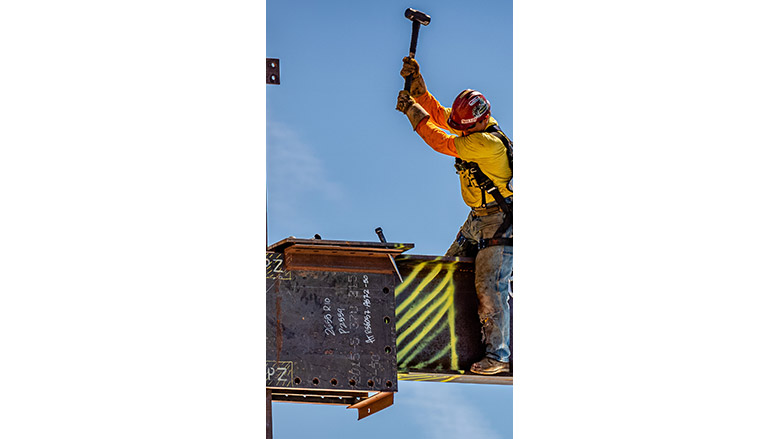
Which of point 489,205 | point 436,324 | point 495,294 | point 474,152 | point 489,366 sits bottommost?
point 489,366

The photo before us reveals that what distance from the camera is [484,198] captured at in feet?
24.3

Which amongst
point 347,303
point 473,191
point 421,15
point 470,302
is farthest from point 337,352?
point 421,15

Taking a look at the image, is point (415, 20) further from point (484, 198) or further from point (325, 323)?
point (325, 323)

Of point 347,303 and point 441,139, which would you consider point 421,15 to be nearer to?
point 441,139

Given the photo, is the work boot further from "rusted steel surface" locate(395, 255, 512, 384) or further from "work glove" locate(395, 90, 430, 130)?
"work glove" locate(395, 90, 430, 130)

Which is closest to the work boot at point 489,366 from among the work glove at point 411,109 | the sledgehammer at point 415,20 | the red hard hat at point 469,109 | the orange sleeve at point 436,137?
the orange sleeve at point 436,137

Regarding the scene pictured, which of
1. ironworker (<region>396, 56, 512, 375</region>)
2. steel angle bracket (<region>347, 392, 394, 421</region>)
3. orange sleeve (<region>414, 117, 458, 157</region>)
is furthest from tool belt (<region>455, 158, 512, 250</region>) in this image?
steel angle bracket (<region>347, 392, 394, 421</region>)

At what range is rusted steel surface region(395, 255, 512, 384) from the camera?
712cm

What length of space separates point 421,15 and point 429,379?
138 inches

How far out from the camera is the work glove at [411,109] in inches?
303

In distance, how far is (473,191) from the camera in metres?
7.46

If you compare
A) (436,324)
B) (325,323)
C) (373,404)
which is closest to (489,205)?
(436,324)

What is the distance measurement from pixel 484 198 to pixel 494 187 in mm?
142

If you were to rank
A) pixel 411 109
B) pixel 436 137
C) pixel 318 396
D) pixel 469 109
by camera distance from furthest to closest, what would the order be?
pixel 411 109 < pixel 436 137 < pixel 469 109 < pixel 318 396
